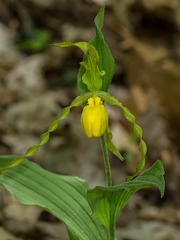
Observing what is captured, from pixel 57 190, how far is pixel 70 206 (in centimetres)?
11

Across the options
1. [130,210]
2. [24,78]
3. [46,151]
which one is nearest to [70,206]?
[130,210]

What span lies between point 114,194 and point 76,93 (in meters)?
2.91

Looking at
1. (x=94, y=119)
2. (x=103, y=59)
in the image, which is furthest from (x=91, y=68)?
(x=94, y=119)

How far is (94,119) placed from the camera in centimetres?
177

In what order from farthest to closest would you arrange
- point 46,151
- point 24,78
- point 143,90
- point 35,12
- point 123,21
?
point 35,12, point 123,21, point 24,78, point 143,90, point 46,151

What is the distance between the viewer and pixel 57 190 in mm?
1943

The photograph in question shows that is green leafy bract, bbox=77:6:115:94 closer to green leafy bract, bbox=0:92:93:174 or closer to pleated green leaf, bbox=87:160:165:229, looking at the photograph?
green leafy bract, bbox=0:92:93:174

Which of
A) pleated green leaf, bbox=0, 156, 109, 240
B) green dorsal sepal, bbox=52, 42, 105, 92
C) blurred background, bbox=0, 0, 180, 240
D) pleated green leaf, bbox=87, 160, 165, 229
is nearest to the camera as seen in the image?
pleated green leaf, bbox=87, 160, 165, 229

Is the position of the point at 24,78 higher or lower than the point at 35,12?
lower

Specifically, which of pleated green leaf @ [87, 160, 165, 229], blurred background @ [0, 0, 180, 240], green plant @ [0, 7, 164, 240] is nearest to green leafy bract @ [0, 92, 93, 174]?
green plant @ [0, 7, 164, 240]

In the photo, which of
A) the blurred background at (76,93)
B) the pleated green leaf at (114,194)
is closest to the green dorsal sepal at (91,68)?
the pleated green leaf at (114,194)

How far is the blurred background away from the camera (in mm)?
2674

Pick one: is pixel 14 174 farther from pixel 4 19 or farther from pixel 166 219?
pixel 4 19

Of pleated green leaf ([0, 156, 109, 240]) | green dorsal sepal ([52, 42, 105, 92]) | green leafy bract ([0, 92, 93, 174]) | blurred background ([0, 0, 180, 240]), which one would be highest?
green dorsal sepal ([52, 42, 105, 92])
